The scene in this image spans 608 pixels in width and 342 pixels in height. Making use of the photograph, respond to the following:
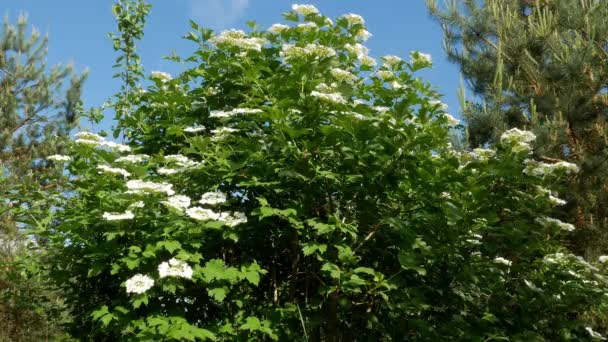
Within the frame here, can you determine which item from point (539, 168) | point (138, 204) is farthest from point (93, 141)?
point (539, 168)

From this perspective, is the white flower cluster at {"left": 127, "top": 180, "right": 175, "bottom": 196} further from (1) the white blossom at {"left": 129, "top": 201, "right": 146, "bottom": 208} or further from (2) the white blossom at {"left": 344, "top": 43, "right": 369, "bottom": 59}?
(2) the white blossom at {"left": 344, "top": 43, "right": 369, "bottom": 59}

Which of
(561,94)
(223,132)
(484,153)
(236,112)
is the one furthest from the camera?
(561,94)

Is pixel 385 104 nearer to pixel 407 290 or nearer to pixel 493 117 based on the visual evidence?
Answer: pixel 407 290

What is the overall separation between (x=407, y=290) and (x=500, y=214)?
747 millimetres

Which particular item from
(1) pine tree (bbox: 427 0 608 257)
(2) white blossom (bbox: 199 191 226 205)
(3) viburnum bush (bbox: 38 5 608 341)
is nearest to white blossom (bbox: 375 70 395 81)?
(3) viburnum bush (bbox: 38 5 608 341)

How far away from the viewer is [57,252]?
11.0ft

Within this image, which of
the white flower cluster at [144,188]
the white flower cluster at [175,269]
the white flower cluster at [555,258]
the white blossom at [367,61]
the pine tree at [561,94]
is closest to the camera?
the white flower cluster at [175,269]

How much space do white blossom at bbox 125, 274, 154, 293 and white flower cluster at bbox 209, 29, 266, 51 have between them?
133 cm

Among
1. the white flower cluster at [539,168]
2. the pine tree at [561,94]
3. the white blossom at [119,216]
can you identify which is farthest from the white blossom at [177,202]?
the pine tree at [561,94]

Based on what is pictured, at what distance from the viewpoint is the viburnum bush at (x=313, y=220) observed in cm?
279

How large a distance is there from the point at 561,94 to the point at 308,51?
3940mm

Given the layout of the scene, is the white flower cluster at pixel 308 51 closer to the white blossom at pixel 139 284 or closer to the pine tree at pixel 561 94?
the white blossom at pixel 139 284

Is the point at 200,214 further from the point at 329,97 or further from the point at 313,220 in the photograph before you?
the point at 329,97

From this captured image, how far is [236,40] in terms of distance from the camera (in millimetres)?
3291
